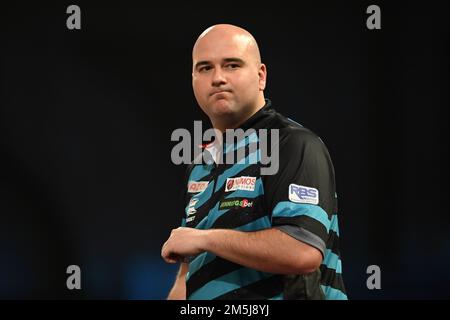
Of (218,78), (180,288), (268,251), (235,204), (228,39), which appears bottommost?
(180,288)

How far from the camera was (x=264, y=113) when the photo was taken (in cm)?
182

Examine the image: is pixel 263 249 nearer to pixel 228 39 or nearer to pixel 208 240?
pixel 208 240

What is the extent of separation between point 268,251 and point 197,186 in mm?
513

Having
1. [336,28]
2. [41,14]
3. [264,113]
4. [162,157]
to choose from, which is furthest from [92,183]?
[264,113]

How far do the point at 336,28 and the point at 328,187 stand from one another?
7.56 feet

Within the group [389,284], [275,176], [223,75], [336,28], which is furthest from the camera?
[336,28]

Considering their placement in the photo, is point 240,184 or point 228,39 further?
point 228,39

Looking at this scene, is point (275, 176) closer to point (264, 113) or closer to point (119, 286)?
point (264, 113)

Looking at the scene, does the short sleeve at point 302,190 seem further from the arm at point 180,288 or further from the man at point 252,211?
the arm at point 180,288

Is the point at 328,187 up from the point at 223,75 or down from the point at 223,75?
down

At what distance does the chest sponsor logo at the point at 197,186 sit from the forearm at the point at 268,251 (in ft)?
1.20

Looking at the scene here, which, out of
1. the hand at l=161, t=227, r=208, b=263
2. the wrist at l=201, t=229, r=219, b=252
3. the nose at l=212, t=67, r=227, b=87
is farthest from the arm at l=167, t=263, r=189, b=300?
the nose at l=212, t=67, r=227, b=87

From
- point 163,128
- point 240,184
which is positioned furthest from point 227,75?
point 163,128

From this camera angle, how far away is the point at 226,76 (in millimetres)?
1774
